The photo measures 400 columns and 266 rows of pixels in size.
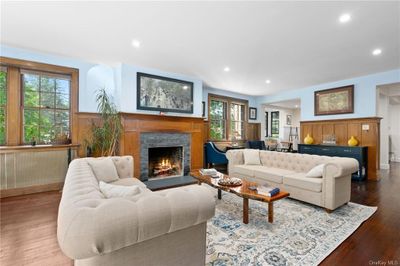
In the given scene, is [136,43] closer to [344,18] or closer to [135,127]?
[135,127]

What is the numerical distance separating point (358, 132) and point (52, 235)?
665 cm

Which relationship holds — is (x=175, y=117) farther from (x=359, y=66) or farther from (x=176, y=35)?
(x=359, y=66)

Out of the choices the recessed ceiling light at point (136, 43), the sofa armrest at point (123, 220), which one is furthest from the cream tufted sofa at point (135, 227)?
the recessed ceiling light at point (136, 43)

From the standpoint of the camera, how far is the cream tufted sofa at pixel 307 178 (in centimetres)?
278

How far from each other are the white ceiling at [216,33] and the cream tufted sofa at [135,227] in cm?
220

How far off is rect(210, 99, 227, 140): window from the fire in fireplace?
70.4 inches

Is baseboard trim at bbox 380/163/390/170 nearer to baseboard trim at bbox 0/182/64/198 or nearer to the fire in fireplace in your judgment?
the fire in fireplace

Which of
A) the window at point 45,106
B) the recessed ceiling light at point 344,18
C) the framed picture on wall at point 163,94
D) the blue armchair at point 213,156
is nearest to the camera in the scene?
the recessed ceiling light at point 344,18

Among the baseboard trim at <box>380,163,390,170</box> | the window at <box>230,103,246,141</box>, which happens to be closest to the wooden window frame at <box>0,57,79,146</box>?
the window at <box>230,103,246,141</box>

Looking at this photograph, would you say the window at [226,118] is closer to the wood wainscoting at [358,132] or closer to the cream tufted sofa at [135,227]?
the wood wainscoting at [358,132]

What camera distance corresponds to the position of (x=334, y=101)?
5.52 meters

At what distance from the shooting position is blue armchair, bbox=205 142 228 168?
5.59 metres

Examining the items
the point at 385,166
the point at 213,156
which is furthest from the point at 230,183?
the point at 385,166

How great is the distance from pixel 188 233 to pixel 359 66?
202 inches
